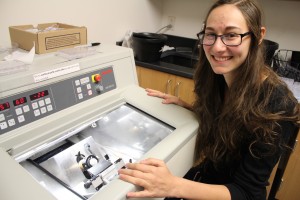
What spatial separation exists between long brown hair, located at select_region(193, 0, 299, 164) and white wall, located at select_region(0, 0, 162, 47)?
967mm

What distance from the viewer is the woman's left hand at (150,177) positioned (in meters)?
0.63

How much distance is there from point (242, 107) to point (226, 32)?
0.89 ft

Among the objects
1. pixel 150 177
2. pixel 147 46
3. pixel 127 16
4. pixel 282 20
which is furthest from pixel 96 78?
pixel 282 20

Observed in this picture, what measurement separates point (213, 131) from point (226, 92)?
0.18 meters

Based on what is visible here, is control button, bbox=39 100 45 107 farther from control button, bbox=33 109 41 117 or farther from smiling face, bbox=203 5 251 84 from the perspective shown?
smiling face, bbox=203 5 251 84

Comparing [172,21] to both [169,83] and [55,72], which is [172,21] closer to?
[169,83]

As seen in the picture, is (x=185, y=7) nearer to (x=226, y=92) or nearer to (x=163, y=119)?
(x=226, y=92)

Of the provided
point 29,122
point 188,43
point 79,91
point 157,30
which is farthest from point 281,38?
point 29,122

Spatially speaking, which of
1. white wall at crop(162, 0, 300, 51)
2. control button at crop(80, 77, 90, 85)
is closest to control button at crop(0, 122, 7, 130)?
control button at crop(80, 77, 90, 85)

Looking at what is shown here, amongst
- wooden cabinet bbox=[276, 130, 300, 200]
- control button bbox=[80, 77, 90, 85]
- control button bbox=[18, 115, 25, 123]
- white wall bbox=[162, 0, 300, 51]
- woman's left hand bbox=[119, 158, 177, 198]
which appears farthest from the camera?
white wall bbox=[162, 0, 300, 51]

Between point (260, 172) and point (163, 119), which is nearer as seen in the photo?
point (260, 172)

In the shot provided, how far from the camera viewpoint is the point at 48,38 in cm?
96

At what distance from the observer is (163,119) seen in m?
0.94

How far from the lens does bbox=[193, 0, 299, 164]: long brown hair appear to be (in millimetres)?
806
